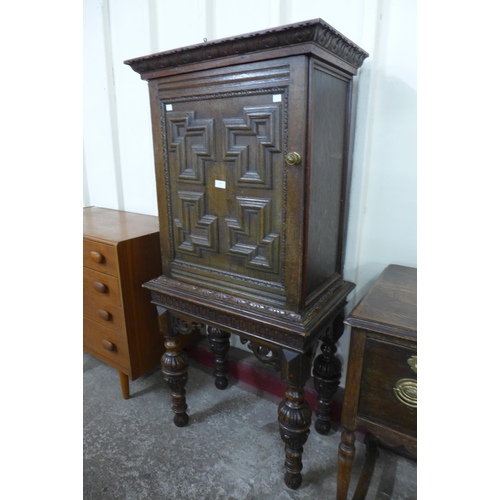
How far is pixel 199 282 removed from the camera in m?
1.29

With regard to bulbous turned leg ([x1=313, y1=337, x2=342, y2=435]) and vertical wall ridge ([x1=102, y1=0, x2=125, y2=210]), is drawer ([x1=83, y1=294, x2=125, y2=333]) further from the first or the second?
bulbous turned leg ([x1=313, y1=337, x2=342, y2=435])

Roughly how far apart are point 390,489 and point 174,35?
2145 mm

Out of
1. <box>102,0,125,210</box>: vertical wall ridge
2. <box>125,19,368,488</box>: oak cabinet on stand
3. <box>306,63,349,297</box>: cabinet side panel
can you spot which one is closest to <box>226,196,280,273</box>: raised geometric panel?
<box>125,19,368,488</box>: oak cabinet on stand

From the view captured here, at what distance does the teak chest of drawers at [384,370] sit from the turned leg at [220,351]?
0.89 metres

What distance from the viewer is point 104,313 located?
1.63 m

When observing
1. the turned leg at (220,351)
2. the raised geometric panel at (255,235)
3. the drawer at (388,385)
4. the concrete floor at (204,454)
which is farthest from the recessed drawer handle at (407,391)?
the turned leg at (220,351)

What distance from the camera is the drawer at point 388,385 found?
89cm

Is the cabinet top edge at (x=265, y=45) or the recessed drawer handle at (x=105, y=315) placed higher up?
the cabinet top edge at (x=265, y=45)

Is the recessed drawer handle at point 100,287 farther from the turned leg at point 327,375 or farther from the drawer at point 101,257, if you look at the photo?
the turned leg at point 327,375

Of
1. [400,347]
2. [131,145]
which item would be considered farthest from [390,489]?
[131,145]

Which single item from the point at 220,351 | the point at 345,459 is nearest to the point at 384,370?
the point at 345,459

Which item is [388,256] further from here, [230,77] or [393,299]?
[230,77]

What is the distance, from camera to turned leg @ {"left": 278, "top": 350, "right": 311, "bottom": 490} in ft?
3.63
